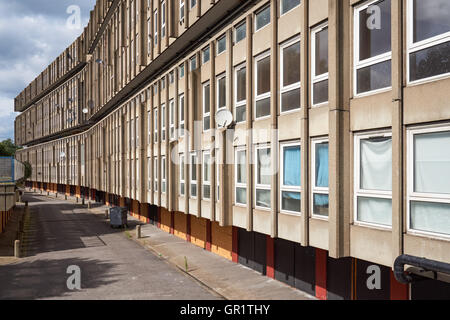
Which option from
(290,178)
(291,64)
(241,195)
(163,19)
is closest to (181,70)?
(163,19)

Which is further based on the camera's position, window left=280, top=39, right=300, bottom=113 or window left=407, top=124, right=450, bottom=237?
window left=280, top=39, right=300, bottom=113

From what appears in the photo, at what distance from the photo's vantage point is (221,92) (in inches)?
674

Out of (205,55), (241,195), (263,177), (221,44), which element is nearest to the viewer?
(263,177)

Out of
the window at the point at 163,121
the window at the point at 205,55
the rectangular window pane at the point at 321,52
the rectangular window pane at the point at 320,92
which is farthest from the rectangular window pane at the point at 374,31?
the window at the point at 163,121

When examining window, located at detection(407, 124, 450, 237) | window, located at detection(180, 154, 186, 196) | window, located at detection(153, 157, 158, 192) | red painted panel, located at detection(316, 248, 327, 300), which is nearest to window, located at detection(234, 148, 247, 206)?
red painted panel, located at detection(316, 248, 327, 300)

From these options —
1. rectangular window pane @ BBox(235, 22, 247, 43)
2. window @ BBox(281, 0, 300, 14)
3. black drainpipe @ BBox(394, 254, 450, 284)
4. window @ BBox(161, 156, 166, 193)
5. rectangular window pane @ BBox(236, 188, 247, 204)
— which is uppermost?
rectangular window pane @ BBox(235, 22, 247, 43)

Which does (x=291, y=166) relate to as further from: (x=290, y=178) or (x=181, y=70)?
(x=181, y=70)

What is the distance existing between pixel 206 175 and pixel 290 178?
7.02 meters

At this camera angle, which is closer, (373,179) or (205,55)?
(373,179)

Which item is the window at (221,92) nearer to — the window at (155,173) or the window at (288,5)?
the window at (288,5)

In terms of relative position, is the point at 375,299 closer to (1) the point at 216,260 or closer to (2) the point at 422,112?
(2) the point at 422,112

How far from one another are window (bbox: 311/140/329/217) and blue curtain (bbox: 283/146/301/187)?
2.60 feet

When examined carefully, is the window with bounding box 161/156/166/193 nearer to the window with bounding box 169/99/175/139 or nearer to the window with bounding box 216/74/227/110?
the window with bounding box 169/99/175/139

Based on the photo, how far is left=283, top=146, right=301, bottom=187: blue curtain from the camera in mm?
11664
